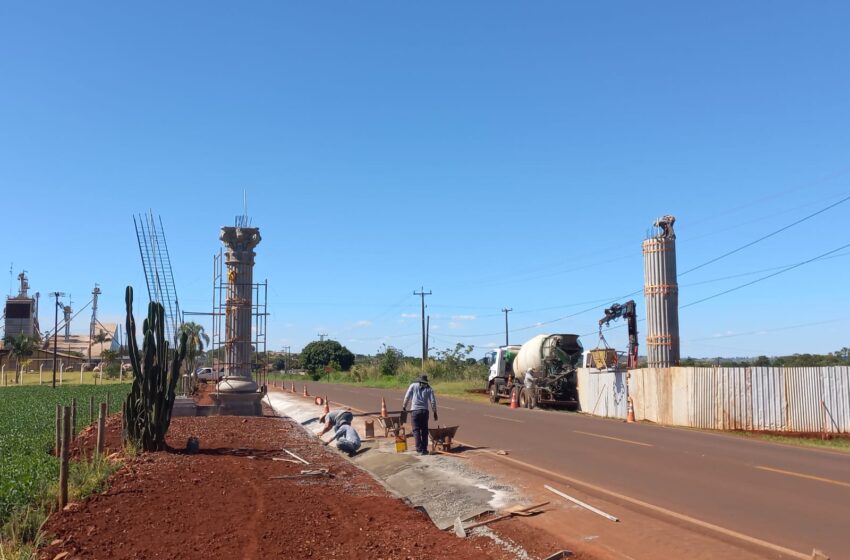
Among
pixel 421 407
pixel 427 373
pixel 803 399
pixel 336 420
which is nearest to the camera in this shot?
pixel 421 407

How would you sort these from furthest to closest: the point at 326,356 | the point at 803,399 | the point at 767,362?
the point at 326,356 → the point at 767,362 → the point at 803,399

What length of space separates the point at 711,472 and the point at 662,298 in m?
18.4

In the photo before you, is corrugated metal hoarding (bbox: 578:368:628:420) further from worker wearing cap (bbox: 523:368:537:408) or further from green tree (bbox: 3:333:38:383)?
green tree (bbox: 3:333:38:383)

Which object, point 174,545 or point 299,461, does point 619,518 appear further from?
point 299,461

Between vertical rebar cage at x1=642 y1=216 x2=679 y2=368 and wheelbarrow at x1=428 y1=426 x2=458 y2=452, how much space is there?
55.8 ft

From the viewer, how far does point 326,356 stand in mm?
103938

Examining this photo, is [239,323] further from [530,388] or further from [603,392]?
[603,392]

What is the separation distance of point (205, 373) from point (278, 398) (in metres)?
27.9


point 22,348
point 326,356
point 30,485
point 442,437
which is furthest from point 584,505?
point 326,356

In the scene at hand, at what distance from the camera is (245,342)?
82.6 feet

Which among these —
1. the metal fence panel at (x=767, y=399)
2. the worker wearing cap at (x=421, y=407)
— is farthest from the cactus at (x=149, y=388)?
the metal fence panel at (x=767, y=399)

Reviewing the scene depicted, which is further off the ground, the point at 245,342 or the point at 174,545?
the point at 245,342

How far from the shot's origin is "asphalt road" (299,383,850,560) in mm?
8703

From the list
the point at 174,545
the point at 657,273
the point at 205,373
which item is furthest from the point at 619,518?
the point at 205,373
